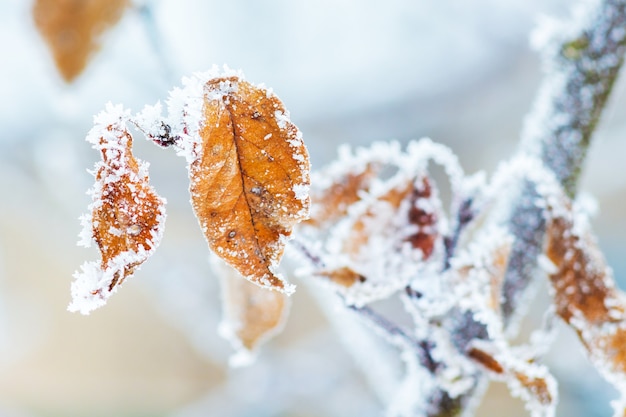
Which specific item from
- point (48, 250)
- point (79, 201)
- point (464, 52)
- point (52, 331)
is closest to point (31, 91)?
point (79, 201)

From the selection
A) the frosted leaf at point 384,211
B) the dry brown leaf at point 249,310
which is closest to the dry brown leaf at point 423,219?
the frosted leaf at point 384,211

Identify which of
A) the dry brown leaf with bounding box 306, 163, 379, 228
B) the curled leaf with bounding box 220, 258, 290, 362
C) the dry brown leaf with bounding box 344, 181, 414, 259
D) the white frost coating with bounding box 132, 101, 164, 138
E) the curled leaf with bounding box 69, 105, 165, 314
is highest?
the dry brown leaf with bounding box 306, 163, 379, 228

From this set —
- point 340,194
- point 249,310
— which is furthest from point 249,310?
point 340,194

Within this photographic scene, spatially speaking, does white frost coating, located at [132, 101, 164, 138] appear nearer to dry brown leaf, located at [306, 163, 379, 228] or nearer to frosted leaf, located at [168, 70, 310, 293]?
frosted leaf, located at [168, 70, 310, 293]

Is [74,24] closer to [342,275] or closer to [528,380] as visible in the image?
[342,275]

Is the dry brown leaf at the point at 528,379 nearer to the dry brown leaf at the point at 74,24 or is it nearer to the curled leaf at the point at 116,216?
the curled leaf at the point at 116,216

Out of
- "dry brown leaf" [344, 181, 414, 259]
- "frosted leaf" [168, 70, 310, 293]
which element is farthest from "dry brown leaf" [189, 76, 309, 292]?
"dry brown leaf" [344, 181, 414, 259]
